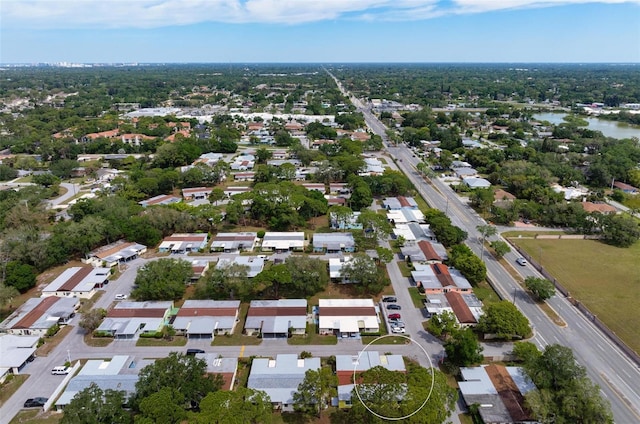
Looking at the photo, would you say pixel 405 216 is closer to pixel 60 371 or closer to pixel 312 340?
pixel 312 340

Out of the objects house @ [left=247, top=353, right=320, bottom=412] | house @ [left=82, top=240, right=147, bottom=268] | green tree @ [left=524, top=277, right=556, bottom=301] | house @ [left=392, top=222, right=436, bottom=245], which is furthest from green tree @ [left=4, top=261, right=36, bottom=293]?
green tree @ [left=524, top=277, right=556, bottom=301]

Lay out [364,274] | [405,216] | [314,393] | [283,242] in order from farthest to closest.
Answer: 1. [405,216]
2. [283,242]
3. [364,274]
4. [314,393]

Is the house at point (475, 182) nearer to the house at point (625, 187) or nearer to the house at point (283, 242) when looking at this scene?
the house at point (625, 187)

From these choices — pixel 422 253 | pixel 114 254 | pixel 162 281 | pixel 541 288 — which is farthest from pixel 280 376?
pixel 114 254

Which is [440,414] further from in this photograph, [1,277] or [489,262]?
[1,277]

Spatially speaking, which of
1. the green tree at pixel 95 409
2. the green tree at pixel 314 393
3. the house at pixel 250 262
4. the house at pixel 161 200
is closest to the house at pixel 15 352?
the green tree at pixel 95 409

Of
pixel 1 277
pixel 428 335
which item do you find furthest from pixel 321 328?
pixel 1 277

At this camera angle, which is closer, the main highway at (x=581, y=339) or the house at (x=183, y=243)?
the main highway at (x=581, y=339)
